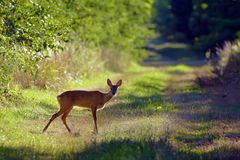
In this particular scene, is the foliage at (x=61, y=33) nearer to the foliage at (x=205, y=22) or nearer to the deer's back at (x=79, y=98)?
the deer's back at (x=79, y=98)

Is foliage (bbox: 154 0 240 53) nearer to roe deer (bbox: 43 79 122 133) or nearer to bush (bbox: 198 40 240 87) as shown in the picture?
bush (bbox: 198 40 240 87)

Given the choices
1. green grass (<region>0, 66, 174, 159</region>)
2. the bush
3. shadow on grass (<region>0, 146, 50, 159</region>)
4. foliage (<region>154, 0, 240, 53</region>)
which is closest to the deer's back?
green grass (<region>0, 66, 174, 159</region>)

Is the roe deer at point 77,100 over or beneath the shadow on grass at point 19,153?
over

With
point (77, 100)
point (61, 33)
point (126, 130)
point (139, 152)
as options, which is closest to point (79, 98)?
point (77, 100)

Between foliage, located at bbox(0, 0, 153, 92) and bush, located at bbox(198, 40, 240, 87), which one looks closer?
foliage, located at bbox(0, 0, 153, 92)

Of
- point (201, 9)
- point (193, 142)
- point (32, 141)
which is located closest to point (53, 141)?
point (32, 141)

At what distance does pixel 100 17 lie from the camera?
33906 mm

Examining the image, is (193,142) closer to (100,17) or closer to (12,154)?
(12,154)

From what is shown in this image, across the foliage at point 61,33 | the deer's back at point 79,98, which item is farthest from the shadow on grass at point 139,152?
the foliage at point 61,33

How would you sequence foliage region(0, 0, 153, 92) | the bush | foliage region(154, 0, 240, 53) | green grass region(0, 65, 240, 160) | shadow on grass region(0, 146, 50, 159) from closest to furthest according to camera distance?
1. shadow on grass region(0, 146, 50, 159)
2. green grass region(0, 65, 240, 160)
3. foliage region(0, 0, 153, 92)
4. the bush
5. foliage region(154, 0, 240, 53)

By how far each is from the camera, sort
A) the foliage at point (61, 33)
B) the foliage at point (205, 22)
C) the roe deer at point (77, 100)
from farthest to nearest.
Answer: the foliage at point (205, 22) < the foliage at point (61, 33) < the roe deer at point (77, 100)

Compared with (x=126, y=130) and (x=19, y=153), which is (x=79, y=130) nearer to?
(x=126, y=130)

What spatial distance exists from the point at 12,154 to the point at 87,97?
12.7ft

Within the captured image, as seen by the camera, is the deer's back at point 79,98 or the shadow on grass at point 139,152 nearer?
the shadow on grass at point 139,152
